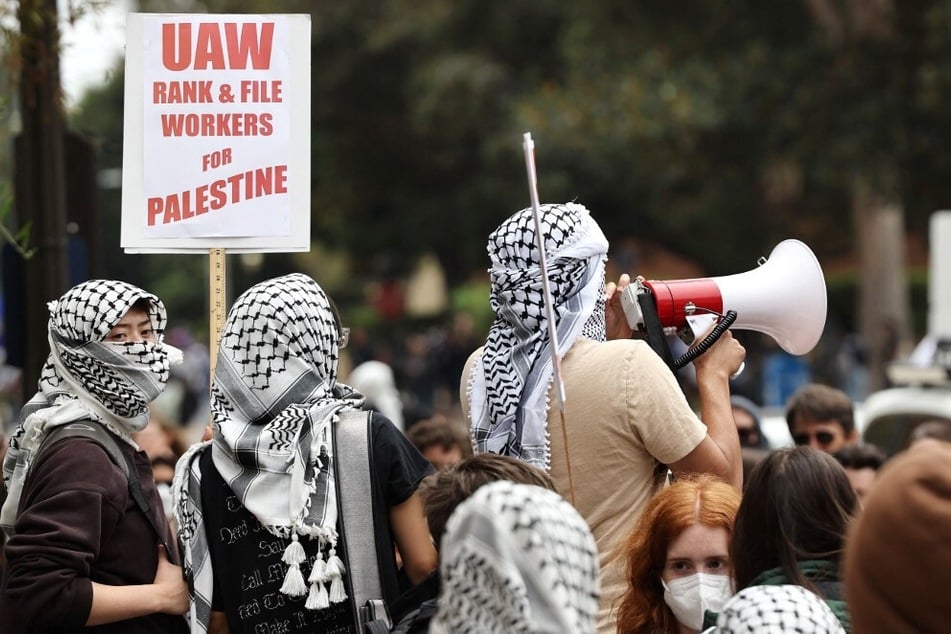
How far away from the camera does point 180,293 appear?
57.0 meters

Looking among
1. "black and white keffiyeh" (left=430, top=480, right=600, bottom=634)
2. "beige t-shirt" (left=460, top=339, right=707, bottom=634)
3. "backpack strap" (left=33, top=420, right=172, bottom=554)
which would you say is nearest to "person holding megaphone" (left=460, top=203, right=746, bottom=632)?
"beige t-shirt" (left=460, top=339, right=707, bottom=634)

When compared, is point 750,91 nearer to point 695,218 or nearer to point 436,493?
point 695,218

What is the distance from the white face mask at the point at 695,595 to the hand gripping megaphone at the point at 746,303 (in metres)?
0.66

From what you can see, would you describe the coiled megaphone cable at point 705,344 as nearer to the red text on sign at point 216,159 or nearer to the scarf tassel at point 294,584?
the scarf tassel at point 294,584

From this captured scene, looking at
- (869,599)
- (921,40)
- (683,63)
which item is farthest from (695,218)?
(869,599)

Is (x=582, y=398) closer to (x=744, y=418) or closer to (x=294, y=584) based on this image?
(x=294, y=584)

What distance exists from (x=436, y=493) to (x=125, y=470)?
0.91m

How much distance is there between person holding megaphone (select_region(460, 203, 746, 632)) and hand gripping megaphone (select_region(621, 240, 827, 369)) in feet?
0.57

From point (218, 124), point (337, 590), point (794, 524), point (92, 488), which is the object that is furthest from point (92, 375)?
point (794, 524)

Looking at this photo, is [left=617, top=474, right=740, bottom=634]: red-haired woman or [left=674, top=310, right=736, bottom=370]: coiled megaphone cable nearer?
[left=617, top=474, right=740, bottom=634]: red-haired woman

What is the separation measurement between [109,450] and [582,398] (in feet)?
3.75

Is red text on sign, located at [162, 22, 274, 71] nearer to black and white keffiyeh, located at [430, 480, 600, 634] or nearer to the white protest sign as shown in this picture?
the white protest sign

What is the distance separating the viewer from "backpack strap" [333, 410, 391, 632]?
11.1 feet

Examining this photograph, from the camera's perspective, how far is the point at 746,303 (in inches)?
164
